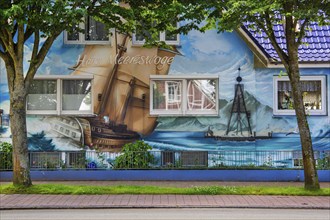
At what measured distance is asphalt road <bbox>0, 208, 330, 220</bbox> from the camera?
1004 cm

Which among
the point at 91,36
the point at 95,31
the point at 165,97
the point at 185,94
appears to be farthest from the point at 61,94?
the point at 185,94

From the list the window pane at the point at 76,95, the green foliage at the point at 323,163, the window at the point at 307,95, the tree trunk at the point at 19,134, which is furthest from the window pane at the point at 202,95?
the tree trunk at the point at 19,134

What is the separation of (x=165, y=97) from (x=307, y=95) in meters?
5.39

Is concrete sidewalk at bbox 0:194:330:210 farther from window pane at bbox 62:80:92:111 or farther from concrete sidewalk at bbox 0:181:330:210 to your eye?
window pane at bbox 62:80:92:111

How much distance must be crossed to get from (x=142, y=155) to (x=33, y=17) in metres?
6.75

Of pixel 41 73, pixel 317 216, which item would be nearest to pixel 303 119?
pixel 317 216

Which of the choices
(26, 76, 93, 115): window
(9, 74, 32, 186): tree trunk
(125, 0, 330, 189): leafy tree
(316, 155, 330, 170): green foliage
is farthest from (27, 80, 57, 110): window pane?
(316, 155, 330, 170): green foliage

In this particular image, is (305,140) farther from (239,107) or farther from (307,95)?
(307,95)

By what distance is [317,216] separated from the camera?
34.1ft

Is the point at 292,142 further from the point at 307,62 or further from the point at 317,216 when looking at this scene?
the point at 317,216

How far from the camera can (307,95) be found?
60.0ft

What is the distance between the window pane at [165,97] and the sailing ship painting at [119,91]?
330mm

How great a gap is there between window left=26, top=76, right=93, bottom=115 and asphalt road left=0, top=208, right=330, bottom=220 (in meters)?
7.69

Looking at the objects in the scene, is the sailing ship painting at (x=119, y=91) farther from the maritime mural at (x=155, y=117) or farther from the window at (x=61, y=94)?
the window at (x=61, y=94)
